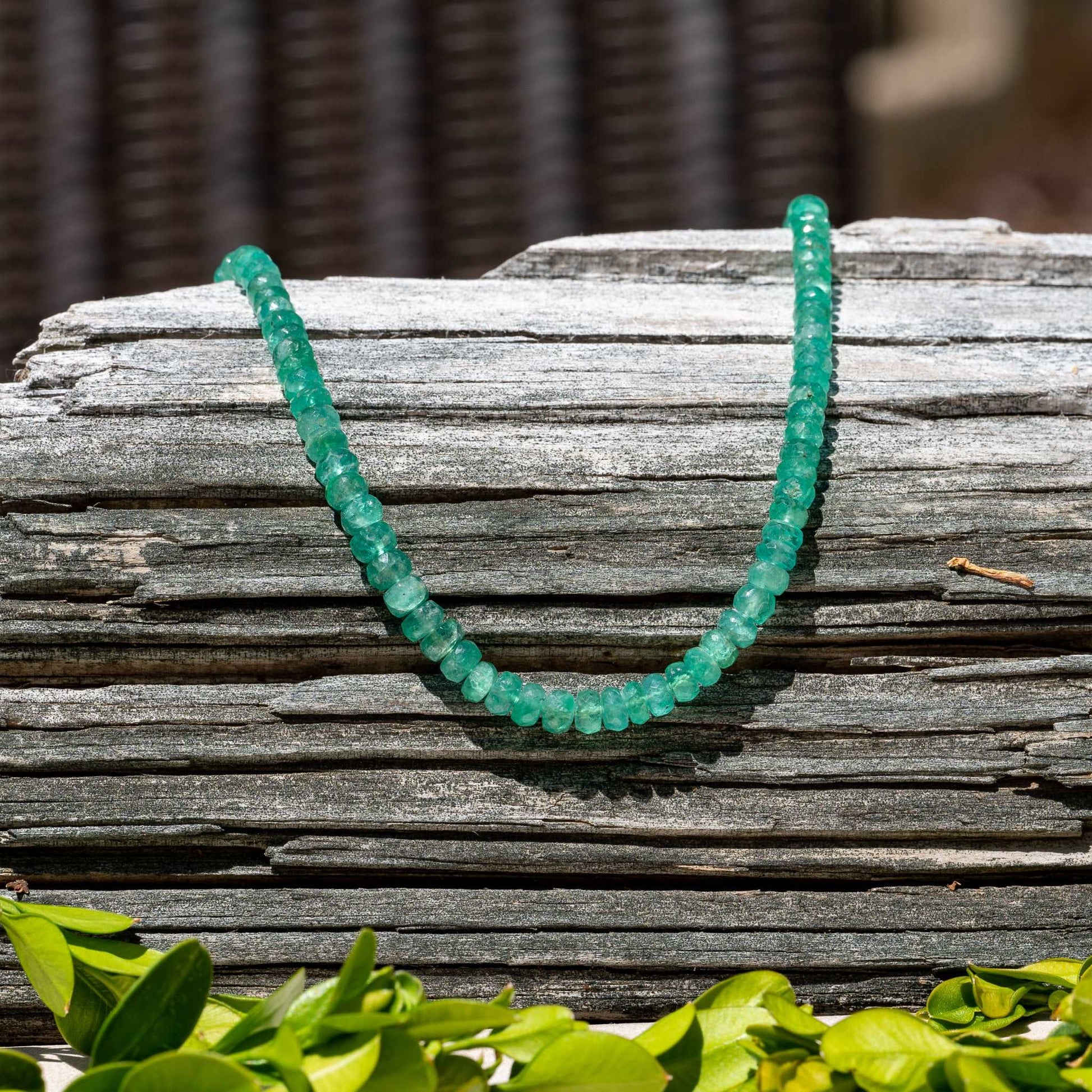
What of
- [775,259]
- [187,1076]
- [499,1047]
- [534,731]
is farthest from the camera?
[775,259]

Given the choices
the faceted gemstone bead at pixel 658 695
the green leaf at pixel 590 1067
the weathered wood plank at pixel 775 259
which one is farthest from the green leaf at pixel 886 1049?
the weathered wood plank at pixel 775 259

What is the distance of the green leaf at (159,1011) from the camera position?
0.68 metres

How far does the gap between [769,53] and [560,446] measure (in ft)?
5.11

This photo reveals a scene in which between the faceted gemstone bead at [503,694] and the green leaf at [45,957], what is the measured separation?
1.19ft

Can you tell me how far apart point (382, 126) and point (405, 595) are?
1.50 meters

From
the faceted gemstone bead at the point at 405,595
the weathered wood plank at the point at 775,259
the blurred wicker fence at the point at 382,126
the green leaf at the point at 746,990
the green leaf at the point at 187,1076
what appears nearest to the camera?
the green leaf at the point at 187,1076

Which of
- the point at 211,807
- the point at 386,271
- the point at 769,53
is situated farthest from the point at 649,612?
the point at 769,53

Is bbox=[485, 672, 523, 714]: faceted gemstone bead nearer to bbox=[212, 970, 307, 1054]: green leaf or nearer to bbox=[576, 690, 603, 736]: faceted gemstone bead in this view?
bbox=[576, 690, 603, 736]: faceted gemstone bead

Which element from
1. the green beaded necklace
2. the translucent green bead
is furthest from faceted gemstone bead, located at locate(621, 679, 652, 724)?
the translucent green bead

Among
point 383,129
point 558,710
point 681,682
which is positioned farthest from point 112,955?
point 383,129

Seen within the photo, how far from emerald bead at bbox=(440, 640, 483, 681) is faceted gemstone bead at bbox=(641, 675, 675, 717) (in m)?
0.13

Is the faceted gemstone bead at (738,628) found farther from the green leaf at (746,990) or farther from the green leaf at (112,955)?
the green leaf at (112,955)

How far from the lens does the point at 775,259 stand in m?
1.16

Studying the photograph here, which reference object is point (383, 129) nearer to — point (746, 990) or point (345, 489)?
point (345, 489)
